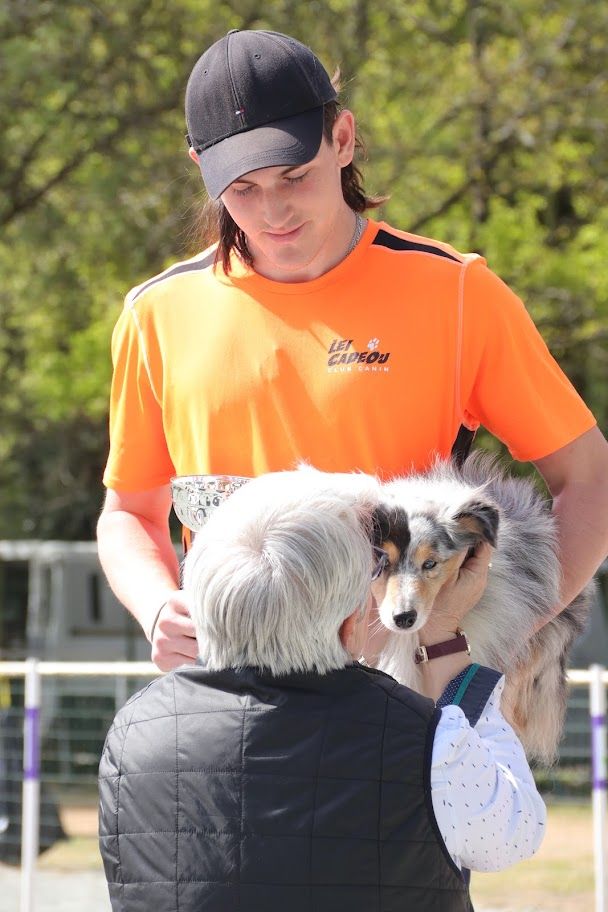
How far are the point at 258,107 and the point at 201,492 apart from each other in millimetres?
642

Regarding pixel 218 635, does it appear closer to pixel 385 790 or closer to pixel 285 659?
pixel 285 659

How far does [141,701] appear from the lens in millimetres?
1927

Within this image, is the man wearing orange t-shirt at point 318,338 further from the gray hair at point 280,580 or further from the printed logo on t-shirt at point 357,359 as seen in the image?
the gray hair at point 280,580

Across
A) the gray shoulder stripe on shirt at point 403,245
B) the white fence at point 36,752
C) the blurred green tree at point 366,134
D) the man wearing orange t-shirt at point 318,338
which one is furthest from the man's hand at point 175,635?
the blurred green tree at point 366,134

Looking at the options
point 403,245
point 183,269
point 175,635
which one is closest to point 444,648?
point 175,635

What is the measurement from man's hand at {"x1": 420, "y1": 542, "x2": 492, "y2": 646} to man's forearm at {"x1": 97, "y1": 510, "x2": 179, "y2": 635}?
1.54 feet

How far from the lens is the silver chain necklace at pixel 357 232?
2207mm

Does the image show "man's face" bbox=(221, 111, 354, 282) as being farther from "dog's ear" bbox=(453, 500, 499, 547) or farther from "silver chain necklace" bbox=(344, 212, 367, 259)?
"dog's ear" bbox=(453, 500, 499, 547)

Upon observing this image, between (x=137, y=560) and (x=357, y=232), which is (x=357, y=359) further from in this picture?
(x=137, y=560)

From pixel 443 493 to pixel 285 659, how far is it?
1.69 feet

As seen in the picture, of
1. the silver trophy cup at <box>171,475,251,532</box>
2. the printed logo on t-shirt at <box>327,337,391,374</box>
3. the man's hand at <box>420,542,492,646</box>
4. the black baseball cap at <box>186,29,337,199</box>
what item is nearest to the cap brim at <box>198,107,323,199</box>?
the black baseball cap at <box>186,29,337,199</box>

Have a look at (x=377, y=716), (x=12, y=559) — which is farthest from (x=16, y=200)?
(x=377, y=716)

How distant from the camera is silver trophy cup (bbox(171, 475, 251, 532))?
212 cm

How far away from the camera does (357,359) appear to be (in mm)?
2094
